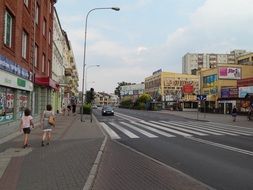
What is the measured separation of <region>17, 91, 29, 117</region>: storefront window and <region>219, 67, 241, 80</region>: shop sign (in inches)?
2160

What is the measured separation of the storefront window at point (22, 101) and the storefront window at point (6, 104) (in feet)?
5.54

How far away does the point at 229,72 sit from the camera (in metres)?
77.4

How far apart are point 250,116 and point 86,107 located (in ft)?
72.2

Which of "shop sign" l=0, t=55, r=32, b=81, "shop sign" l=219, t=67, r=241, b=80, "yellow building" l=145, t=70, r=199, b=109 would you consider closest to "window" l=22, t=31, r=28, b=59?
"shop sign" l=0, t=55, r=32, b=81

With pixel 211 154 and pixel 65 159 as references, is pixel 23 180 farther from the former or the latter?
pixel 211 154

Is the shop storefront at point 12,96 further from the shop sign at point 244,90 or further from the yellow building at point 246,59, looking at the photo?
the yellow building at point 246,59

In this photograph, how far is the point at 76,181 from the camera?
8.88m

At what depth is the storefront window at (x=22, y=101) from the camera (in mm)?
23789

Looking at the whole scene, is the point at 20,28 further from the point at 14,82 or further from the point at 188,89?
the point at 188,89

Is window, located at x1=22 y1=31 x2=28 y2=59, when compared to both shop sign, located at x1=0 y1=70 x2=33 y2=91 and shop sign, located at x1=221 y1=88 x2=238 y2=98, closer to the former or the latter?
shop sign, located at x1=0 y1=70 x2=33 y2=91

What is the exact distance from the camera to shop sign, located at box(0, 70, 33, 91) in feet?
61.3

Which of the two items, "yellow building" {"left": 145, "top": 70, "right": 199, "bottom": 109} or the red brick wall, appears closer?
the red brick wall

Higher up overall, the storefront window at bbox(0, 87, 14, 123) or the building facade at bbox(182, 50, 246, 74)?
the building facade at bbox(182, 50, 246, 74)

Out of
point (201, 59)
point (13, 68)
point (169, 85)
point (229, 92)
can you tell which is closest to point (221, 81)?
point (229, 92)
